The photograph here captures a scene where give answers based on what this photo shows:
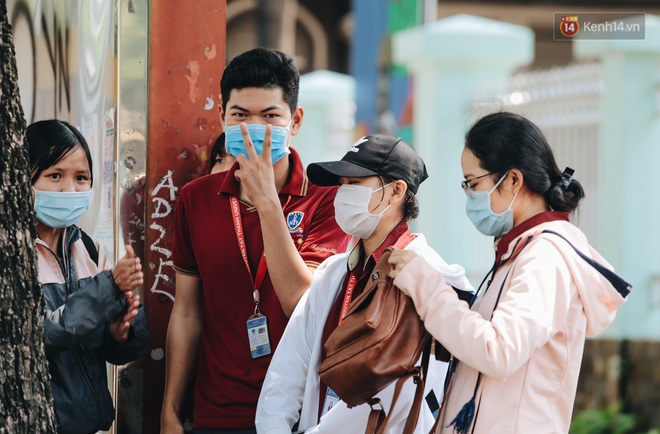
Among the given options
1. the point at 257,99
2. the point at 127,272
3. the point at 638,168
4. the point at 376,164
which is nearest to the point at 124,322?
the point at 127,272

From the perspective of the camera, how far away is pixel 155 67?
14.7 ft

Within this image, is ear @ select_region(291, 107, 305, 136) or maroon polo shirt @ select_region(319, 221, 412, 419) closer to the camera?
maroon polo shirt @ select_region(319, 221, 412, 419)

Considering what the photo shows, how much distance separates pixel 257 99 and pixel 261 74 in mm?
88

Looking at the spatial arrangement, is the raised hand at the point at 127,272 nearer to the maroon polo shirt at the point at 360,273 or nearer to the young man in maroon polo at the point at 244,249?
the young man in maroon polo at the point at 244,249

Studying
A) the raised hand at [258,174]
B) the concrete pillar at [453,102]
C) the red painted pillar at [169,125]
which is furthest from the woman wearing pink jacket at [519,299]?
the concrete pillar at [453,102]

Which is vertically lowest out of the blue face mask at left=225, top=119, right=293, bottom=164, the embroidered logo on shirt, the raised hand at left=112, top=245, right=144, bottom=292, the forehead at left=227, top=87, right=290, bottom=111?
the raised hand at left=112, top=245, right=144, bottom=292

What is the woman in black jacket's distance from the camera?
371 centimetres

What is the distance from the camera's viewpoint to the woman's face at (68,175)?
12.9 ft

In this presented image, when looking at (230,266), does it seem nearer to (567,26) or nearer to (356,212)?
(356,212)

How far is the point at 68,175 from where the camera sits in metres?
3.97

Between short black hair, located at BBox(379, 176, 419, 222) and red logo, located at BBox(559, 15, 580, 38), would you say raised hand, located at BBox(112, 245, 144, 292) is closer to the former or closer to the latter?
short black hair, located at BBox(379, 176, 419, 222)

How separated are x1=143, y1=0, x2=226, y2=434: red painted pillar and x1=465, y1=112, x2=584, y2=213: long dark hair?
4.79 ft

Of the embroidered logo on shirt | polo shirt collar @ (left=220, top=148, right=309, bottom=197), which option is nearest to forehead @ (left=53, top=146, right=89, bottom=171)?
polo shirt collar @ (left=220, top=148, right=309, bottom=197)

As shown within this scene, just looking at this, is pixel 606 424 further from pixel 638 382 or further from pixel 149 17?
pixel 149 17
